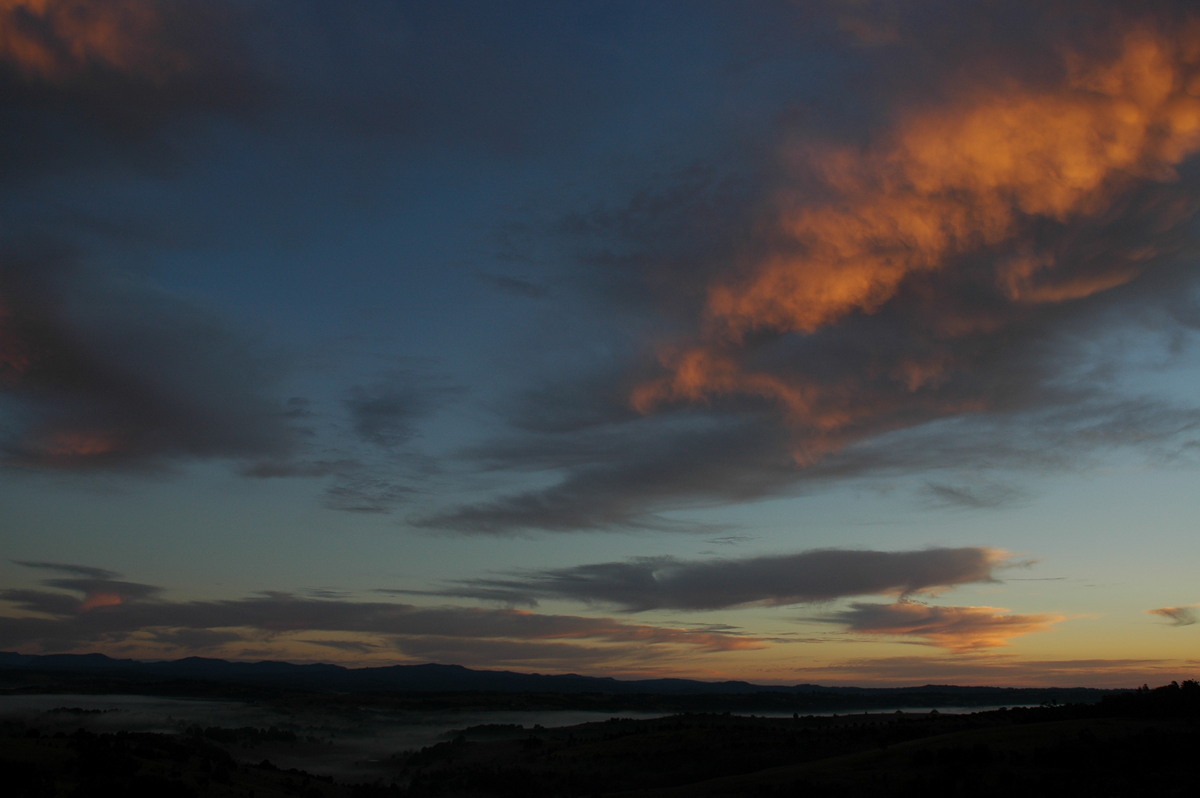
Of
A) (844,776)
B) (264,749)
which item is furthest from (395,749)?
(844,776)

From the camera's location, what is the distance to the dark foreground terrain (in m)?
27.8

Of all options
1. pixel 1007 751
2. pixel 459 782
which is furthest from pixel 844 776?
pixel 459 782

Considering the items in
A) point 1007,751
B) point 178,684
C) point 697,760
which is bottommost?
point 178,684

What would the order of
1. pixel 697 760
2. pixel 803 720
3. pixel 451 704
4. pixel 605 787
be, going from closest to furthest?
pixel 605 787
pixel 697 760
pixel 803 720
pixel 451 704

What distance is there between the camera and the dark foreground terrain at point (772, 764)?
27.8 metres

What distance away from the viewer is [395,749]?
7912 cm

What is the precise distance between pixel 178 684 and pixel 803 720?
167m

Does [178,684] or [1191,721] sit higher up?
[1191,721]

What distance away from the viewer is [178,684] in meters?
184

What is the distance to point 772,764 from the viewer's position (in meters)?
44.5

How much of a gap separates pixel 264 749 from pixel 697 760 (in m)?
44.6

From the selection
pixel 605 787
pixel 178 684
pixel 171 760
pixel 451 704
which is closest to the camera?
pixel 171 760

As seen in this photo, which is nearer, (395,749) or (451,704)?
(395,749)

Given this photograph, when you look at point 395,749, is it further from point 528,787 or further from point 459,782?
point 528,787
